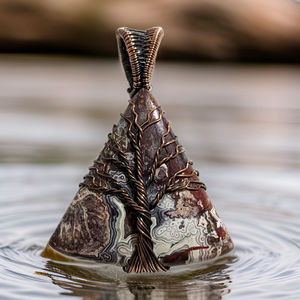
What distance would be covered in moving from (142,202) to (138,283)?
184mm

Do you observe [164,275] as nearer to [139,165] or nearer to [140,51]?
[139,165]

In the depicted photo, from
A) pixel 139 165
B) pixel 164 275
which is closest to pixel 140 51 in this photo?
pixel 139 165

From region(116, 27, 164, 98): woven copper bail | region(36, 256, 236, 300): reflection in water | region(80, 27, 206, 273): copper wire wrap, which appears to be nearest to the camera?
region(36, 256, 236, 300): reflection in water

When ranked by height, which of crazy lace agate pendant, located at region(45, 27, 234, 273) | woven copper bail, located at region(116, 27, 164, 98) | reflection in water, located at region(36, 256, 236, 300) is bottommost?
reflection in water, located at region(36, 256, 236, 300)

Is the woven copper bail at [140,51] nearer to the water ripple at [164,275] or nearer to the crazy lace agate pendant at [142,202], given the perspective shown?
the crazy lace agate pendant at [142,202]

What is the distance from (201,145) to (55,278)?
2218 mm

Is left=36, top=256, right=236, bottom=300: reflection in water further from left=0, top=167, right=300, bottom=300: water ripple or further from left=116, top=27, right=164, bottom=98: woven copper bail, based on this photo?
left=116, top=27, right=164, bottom=98: woven copper bail

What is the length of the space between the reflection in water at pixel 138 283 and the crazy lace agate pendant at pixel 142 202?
4 cm

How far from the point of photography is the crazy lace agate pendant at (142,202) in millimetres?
1335

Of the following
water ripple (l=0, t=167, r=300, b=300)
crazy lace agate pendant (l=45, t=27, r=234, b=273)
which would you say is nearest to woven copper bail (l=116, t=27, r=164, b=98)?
crazy lace agate pendant (l=45, t=27, r=234, b=273)

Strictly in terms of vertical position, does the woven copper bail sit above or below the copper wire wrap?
above

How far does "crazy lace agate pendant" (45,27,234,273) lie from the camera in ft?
4.38

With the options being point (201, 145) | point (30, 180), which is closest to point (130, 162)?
point (30, 180)

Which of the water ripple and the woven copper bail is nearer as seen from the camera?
the water ripple
